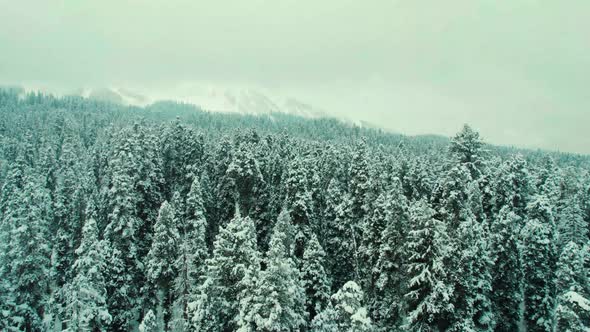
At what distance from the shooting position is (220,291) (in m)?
29.1

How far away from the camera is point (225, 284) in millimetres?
29578

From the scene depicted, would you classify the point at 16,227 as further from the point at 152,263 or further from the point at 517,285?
the point at 517,285

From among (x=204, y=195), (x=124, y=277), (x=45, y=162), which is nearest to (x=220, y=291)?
(x=124, y=277)

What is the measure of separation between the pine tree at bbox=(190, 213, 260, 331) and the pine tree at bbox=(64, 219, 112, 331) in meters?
7.12

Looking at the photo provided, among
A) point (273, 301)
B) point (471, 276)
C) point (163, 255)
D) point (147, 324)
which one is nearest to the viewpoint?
point (273, 301)

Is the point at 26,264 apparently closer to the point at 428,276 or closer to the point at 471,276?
the point at 428,276

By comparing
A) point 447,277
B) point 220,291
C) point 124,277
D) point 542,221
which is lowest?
point 124,277

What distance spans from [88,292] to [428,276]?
75.5ft

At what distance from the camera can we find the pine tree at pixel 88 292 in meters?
28.7

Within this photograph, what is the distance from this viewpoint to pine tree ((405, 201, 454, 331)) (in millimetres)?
26281

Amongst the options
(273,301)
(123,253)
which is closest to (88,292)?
(123,253)

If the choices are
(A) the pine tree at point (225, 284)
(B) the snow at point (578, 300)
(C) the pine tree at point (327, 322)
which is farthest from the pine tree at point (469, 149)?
(A) the pine tree at point (225, 284)

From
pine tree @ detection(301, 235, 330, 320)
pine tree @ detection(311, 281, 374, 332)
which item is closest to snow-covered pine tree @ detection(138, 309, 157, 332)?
pine tree @ detection(301, 235, 330, 320)

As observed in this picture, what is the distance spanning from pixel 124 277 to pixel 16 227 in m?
9.60
